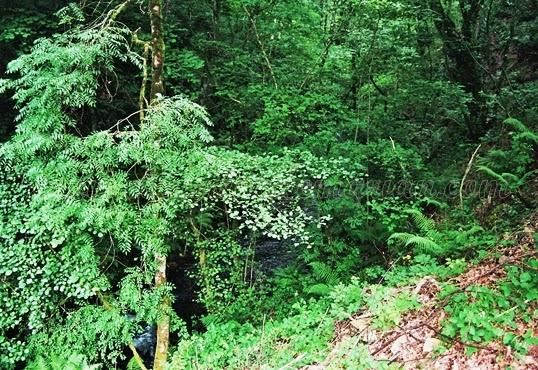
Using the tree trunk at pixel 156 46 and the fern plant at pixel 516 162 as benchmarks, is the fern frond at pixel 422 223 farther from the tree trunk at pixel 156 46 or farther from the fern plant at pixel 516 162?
the tree trunk at pixel 156 46

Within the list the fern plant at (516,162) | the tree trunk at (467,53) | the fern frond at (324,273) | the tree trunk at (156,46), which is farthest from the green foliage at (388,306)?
the tree trunk at (467,53)

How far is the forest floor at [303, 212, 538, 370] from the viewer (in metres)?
3.77

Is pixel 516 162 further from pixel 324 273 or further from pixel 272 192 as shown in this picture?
pixel 272 192

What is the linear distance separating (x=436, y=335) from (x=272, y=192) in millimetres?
3479

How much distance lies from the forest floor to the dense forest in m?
0.02

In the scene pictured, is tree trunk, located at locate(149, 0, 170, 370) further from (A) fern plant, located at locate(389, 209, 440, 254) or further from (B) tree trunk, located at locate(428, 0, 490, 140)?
(B) tree trunk, located at locate(428, 0, 490, 140)

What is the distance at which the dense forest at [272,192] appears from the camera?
16.8 feet

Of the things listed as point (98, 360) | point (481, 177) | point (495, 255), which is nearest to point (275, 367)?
point (495, 255)

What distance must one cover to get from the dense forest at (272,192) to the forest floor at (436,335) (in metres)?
0.02

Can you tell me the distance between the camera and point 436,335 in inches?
163

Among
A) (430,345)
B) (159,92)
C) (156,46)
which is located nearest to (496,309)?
(430,345)

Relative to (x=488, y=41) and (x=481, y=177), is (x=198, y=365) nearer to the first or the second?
(x=481, y=177)

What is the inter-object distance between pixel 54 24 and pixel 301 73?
5838mm

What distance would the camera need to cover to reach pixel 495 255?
5.34 metres
